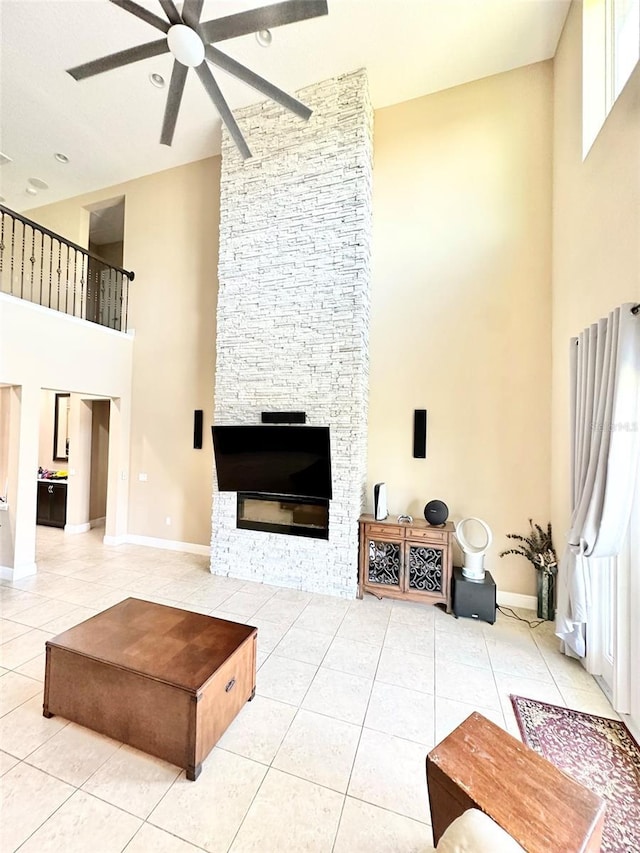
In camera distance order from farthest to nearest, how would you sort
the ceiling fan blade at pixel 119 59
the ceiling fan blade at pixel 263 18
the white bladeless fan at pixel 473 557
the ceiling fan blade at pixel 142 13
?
the white bladeless fan at pixel 473 557 < the ceiling fan blade at pixel 119 59 < the ceiling fan blade at pixel 142 13 < the ceiling fan blade at pixel 263 18

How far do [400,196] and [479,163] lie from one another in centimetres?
91

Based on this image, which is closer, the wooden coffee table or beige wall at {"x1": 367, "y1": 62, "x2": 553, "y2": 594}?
the wooden coffee table

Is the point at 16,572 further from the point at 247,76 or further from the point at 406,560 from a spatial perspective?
the point at 247,76

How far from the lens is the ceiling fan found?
2162 millimetres

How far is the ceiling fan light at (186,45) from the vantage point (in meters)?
2.28

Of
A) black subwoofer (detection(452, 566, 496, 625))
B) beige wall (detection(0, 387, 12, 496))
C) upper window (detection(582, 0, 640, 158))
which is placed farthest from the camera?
beige wall (detection(0, 387, 12, 496))

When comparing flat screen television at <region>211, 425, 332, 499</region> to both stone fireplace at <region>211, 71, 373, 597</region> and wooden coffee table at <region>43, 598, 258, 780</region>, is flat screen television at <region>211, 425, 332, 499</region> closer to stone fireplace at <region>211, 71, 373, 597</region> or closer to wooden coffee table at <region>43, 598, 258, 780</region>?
stone fireplace at <region>211, 71, 373, 597</region>

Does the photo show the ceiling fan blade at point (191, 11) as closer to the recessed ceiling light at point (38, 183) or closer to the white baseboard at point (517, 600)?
the white baseboard at point (517, 600)

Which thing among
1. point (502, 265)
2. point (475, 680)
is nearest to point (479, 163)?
point (502, 265)

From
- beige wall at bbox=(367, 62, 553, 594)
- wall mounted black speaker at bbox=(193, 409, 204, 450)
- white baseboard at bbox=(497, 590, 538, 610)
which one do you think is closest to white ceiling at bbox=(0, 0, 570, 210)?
beige wall at bbox=(367, 62, 553, 594)

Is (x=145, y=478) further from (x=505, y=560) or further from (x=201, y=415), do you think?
(x=505, y=560)

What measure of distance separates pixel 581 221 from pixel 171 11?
3.41m

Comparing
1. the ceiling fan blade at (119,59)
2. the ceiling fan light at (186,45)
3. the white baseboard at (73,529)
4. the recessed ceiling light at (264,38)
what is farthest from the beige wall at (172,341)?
the ceiling fan light at (186,45)

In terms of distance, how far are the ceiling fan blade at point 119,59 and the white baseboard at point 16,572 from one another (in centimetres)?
487
